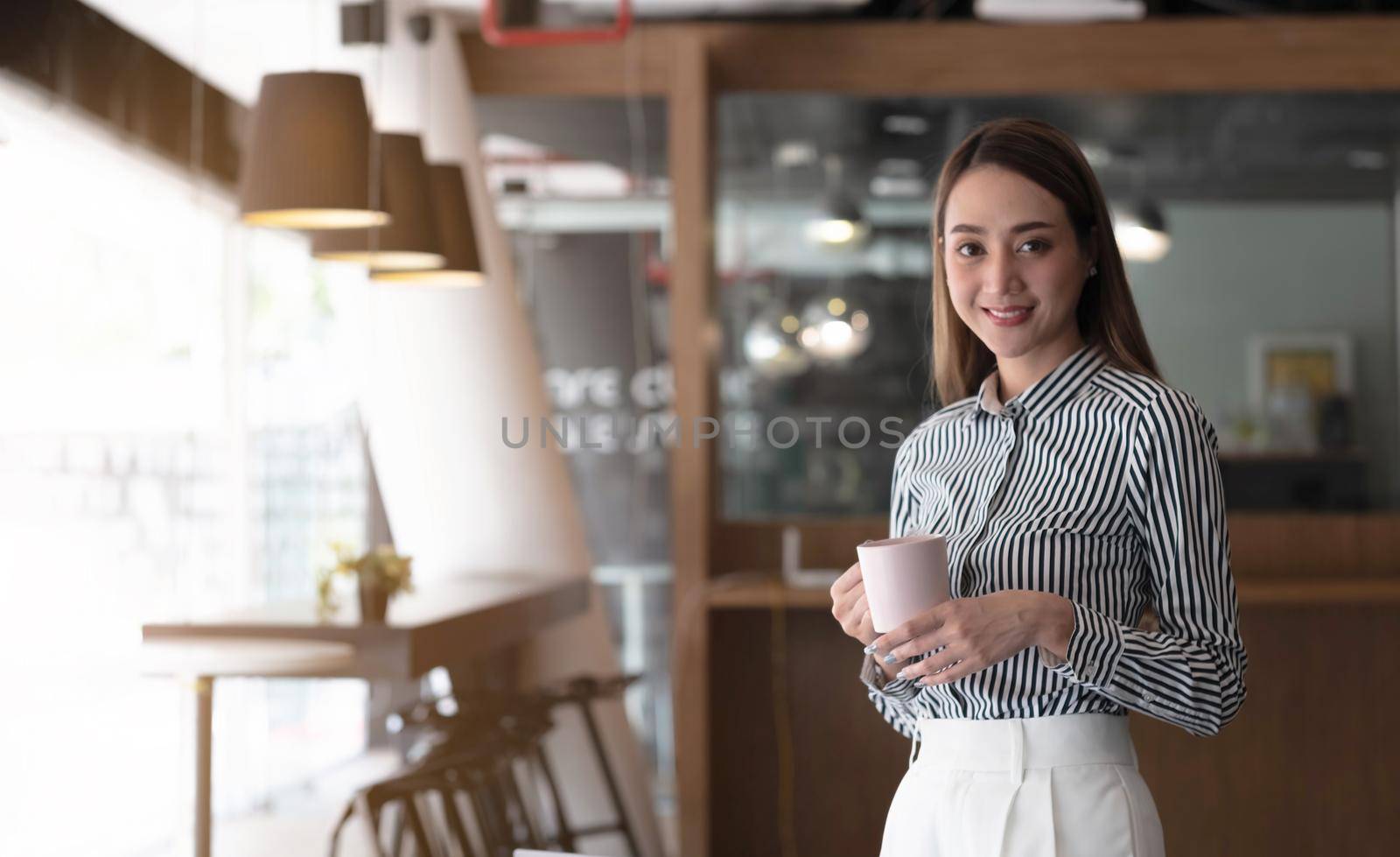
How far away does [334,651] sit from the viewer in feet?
8.14

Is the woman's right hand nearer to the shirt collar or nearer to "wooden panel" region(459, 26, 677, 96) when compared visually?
the shirt collar

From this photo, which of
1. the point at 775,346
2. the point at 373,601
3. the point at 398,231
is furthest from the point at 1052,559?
the point at 775,346

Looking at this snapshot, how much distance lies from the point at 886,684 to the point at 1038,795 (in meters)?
0.18

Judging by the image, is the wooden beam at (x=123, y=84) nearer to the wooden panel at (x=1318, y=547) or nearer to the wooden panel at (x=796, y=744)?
the wooden panel at (x=796, y=744)

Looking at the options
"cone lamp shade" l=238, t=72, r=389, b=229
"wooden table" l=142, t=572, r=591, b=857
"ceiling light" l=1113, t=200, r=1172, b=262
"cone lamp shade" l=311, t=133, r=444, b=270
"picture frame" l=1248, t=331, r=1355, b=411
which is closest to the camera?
"wooden table" l=142, t=572, r=591, b=857

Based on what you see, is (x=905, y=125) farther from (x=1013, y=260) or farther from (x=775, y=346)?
(x=1013, y=260)

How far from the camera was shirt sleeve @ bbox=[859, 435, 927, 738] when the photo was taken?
48.1 inches

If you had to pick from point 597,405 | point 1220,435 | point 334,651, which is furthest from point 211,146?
point 1220,435

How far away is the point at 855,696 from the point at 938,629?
254 centimetres

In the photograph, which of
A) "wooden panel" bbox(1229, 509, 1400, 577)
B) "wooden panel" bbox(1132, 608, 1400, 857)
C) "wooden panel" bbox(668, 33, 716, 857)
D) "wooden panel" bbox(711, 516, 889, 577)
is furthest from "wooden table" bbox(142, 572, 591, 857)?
"wooden panel" bbox(1229, 509, 1400, 577)

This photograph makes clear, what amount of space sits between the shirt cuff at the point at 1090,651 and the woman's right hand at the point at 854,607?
14 cm

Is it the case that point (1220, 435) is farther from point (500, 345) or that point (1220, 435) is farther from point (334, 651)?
point (334, 651)

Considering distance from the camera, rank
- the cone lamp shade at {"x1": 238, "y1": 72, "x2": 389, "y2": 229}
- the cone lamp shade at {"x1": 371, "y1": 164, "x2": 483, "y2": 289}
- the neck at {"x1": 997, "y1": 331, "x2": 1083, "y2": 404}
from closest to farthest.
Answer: the neck at {"x1": 997, "y1": 331, "x2": 1083, "y2": 404} → the cone lamp shade at {"x1": 238, "y1": 72, "x2": 389, "y2": 229} → the cone lamp shade at {"x1": 371, "y1": 164, "x2": 483, "y2": 289}

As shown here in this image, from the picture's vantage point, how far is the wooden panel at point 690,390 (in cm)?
336
